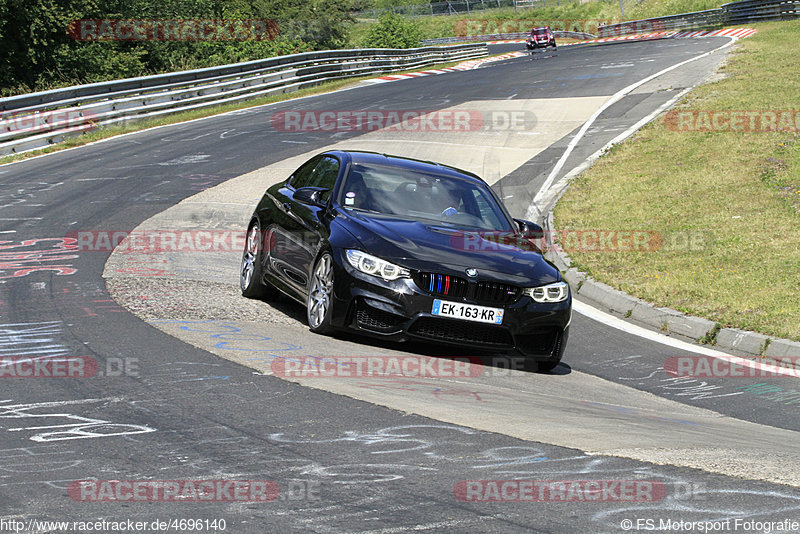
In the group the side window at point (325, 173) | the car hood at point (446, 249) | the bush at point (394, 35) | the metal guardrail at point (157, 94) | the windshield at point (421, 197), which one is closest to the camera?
the car hood at point (446, 249)

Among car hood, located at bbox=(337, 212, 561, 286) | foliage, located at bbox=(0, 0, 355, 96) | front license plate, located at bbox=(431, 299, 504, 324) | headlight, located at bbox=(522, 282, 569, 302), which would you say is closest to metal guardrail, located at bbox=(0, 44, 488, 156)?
foliage, located at bbox=(0, 0, 355, 96)

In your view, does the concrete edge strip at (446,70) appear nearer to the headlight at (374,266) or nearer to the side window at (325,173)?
the side window at (325,173)

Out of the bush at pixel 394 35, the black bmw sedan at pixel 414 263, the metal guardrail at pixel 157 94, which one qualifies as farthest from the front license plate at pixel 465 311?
the bush at pixel 394 35

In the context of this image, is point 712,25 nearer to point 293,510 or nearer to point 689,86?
point 689,86

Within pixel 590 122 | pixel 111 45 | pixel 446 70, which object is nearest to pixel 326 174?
pixel 590 122

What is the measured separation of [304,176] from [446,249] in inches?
109

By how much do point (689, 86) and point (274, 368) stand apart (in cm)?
2419

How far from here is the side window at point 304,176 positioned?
1023 centimetres

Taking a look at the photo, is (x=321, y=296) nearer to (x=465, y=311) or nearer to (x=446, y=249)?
(x=446, y=249)

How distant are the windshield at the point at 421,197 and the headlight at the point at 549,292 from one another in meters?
1.14

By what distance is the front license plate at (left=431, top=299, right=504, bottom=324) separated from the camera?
25.3 ft

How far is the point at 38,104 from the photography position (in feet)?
76.9

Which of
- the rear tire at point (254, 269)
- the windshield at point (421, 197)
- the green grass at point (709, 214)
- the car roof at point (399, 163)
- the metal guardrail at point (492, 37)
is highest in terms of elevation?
the metal guardrail at point (492, 37)

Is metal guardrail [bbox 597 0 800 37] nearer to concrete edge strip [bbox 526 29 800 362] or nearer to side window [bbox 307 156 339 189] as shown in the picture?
concrete edge strip [bbox 526 29 800 362]
